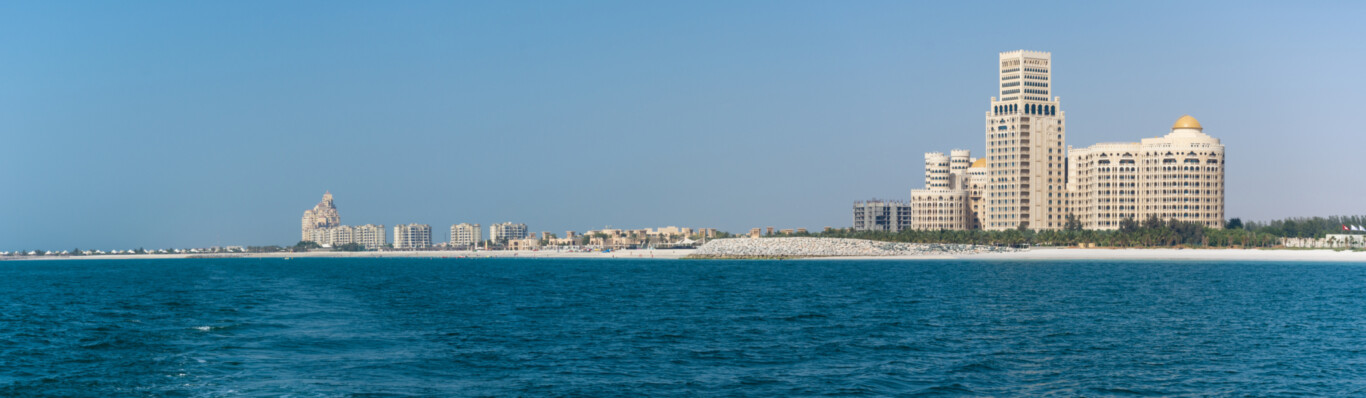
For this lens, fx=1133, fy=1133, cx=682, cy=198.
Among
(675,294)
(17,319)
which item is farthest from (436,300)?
(17,319)

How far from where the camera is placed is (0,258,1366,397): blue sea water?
37938 millimetres

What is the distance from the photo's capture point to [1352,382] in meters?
39.3

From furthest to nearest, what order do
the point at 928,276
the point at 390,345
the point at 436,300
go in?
the point at 928,276
the point at 436,300
the point at 390,345

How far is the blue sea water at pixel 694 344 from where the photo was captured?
37938 millimetres

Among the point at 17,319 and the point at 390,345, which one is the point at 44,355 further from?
the point at 17,319

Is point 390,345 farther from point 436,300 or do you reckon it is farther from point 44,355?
point 436,300

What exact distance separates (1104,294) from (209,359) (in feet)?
215

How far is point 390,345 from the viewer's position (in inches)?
1917

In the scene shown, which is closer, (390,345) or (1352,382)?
(1352,382)

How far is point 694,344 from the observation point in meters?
49.7

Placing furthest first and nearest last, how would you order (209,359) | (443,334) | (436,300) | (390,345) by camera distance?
1. (436,300)
2. (443,334)
3. (390,345)
4. (209,359)

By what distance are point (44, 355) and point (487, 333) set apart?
18.6 m

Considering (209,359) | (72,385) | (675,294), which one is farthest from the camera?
(675,294)

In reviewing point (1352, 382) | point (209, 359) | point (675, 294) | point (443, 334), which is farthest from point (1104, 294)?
point (209, 359)
